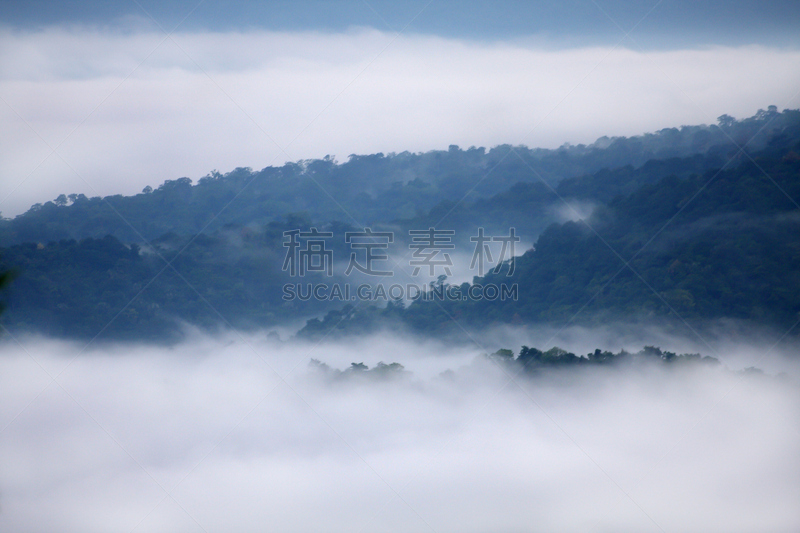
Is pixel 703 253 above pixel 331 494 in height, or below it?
above

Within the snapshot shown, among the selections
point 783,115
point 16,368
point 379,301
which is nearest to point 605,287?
point 379,301

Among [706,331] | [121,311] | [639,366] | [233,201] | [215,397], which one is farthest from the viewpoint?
[233,201]

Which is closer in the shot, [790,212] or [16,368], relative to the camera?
[790,212]

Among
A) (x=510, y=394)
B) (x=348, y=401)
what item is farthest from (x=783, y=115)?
(x=348, y=401)

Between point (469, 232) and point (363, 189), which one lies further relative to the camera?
point (363, 189)

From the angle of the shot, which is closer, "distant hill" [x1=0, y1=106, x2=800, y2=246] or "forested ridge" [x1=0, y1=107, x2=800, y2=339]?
"forested ridge" [x1=0, y1=107, x2=800, y2=339]

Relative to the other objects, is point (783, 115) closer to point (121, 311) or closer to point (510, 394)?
point (510, 394)

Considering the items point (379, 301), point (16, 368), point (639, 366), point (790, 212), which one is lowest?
point (16, 368)

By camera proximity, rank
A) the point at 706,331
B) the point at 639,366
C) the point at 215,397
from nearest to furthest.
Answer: the point at 706,331 → the point at 639,366 → the point at 215,397

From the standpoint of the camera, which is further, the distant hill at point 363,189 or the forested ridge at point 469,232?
the distant hill at point 363,189
